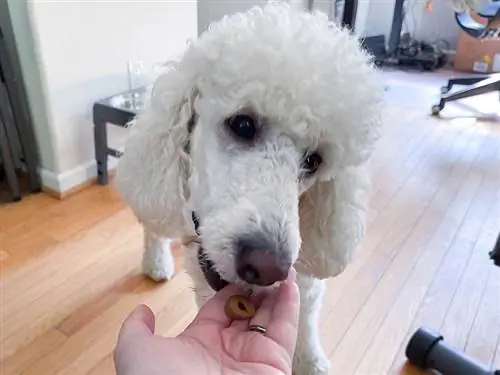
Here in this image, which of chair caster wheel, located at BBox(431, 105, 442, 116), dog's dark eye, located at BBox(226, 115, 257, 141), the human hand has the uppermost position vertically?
dog's dark eye, located at BBox(226, 115, 257, 141)

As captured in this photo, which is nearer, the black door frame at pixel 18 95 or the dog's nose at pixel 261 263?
the dog's nose at pixel 261 263

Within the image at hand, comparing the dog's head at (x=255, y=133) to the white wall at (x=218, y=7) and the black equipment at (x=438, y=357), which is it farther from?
the white wall at (x=218, y=7)

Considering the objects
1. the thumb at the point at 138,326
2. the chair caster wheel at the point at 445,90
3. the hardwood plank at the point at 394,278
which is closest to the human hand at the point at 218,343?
the thumb at the point at 138,326

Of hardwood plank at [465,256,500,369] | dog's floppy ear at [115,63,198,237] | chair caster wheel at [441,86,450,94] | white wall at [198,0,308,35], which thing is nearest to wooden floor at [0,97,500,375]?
hardwood plank at [465,256,500,369]

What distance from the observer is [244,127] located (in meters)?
0.76

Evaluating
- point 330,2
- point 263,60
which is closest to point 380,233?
point 263,60

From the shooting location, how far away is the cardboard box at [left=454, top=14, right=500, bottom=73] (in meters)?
3.82

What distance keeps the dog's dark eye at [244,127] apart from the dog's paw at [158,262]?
850 mm

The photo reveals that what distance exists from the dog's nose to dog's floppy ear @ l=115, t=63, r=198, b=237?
0.23 m

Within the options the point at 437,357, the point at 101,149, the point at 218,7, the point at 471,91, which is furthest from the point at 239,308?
the point at 471,91

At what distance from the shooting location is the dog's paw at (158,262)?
155 cm

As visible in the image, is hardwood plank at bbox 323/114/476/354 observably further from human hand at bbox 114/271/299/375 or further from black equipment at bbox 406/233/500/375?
human hand at bbox 114/271/299/375

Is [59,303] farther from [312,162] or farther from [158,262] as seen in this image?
[312,162]

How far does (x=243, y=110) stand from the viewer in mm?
749
